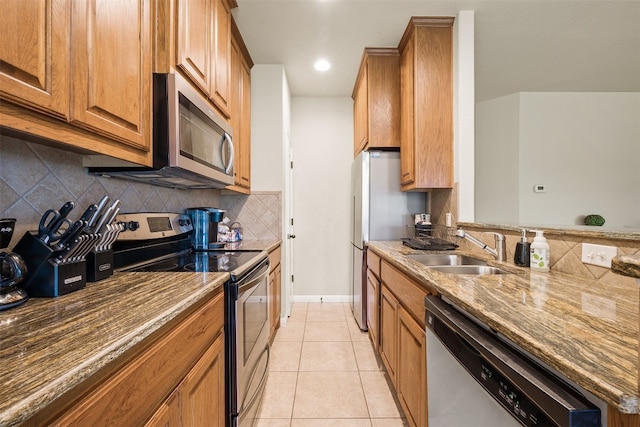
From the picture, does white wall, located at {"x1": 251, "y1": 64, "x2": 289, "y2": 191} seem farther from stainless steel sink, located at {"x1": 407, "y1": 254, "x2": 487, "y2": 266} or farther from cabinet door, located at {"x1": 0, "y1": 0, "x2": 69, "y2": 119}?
cabinet door, located at {"x1": 0, "y1": 0, "x2": 69, "y2": 119}

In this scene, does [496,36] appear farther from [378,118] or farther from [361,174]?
[361,174]

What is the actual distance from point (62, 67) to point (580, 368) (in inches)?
51.9

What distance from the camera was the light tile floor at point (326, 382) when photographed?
5.20 feet

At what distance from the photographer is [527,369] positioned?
59 cm

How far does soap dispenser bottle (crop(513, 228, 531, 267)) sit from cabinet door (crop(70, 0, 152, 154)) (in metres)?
1.73

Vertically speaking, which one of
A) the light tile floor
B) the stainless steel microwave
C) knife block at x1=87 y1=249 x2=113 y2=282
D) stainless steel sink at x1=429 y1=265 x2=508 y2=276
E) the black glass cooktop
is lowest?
the light tile floor

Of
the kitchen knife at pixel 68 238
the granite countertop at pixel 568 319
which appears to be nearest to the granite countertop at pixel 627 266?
the granite countertop at pixel 568 319

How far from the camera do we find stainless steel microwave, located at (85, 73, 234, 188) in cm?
117

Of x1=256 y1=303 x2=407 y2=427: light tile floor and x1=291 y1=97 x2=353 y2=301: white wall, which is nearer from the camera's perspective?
x1=256 y1=303 x2=407 y2=427: light tile floor

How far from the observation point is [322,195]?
3562 mm

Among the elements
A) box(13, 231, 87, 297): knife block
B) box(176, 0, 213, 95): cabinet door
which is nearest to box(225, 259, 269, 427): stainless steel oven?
box(13, 231, 87, 297): knife block

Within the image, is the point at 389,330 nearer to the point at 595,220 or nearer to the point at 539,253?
the point at 539,253

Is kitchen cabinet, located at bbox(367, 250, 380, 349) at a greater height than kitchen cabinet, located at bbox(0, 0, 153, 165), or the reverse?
kitchen cabinet, located at bbox(0, 0, 153, 165)

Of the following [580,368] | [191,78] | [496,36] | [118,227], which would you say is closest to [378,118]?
[496,36]
